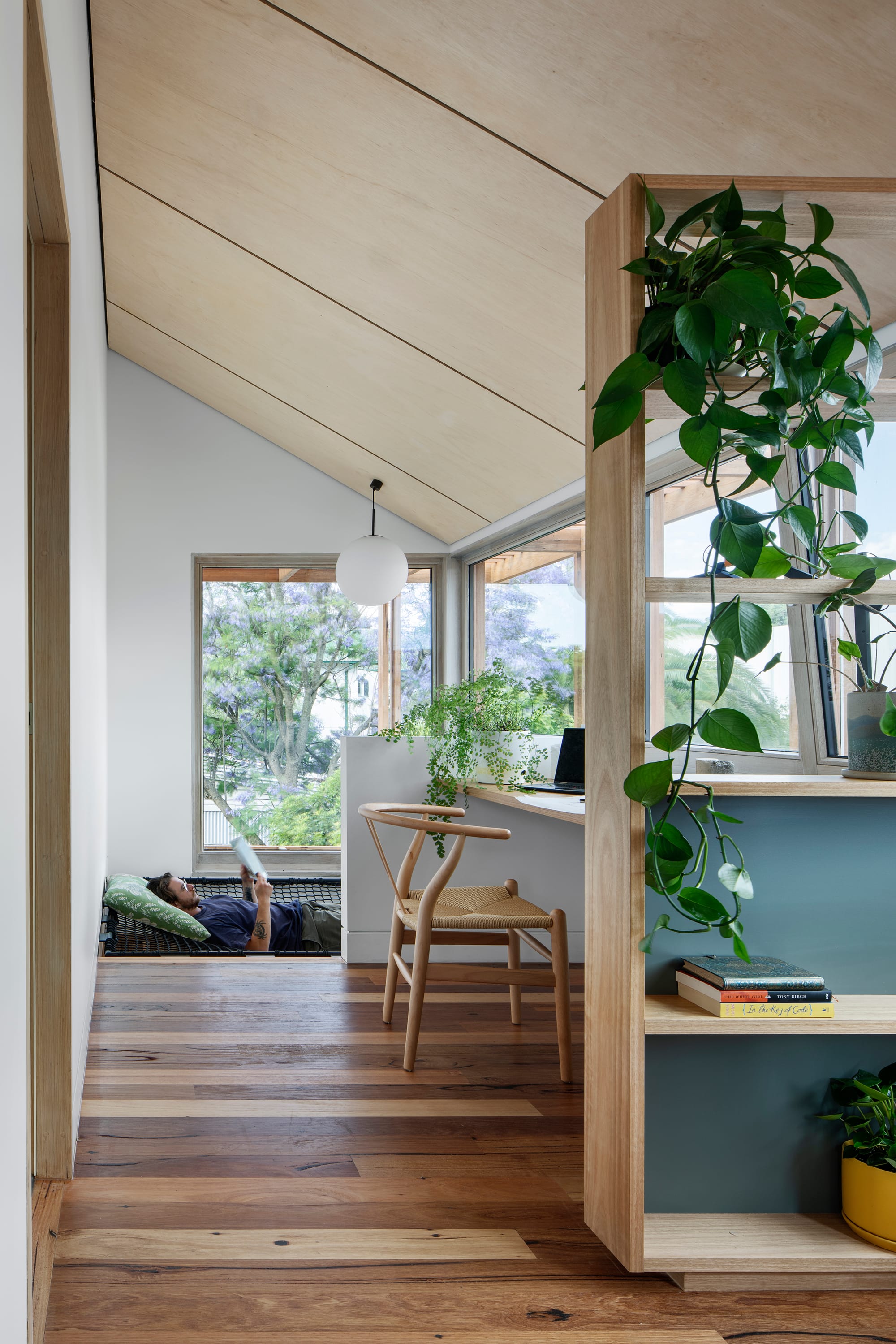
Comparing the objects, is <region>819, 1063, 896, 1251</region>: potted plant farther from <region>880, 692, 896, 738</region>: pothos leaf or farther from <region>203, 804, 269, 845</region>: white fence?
<region>203, 804, 269, 845</region>: white fence

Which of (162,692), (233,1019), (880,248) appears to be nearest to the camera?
(880,248)

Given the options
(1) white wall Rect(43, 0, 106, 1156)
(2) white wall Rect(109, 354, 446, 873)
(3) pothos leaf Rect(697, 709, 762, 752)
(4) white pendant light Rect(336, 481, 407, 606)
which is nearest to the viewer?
(3) pothos leaf Rect(697, 709, 762, 752)

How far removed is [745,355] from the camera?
1737mm

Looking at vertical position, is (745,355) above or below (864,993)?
above

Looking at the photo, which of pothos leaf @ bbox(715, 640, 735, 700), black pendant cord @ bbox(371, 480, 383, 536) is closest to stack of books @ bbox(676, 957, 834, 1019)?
pothos leaf @ bbox(715, 640, 735, 700)

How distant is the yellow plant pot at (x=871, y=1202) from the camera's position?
1758mm

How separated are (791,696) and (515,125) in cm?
159

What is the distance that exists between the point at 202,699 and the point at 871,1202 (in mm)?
4688

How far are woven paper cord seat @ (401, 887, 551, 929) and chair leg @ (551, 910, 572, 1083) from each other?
0.04 metres

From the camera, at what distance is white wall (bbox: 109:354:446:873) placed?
5.77m

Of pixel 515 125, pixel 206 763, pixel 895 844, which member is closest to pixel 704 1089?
pixel 895 844

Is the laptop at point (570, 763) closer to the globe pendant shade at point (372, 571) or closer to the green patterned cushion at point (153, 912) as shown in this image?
the globe pendant shade at point (372, 571)

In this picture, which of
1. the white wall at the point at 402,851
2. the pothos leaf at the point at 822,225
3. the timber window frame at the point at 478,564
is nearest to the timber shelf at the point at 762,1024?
the pothos leaf at the point at 822,225

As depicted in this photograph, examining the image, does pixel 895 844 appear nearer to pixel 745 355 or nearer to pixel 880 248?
pixel 745 355
